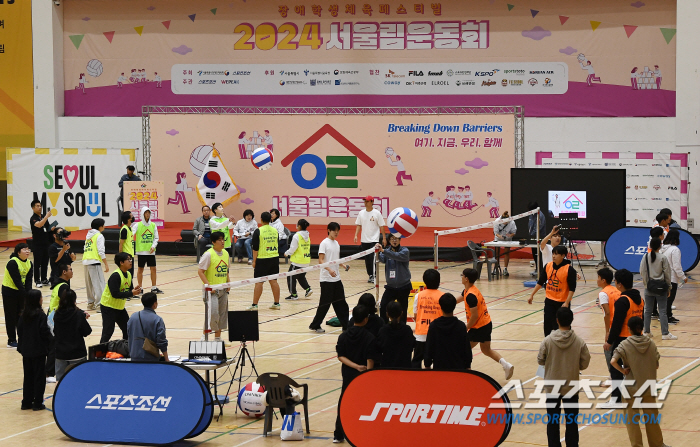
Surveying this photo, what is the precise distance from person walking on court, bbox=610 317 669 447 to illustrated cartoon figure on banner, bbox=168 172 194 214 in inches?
796

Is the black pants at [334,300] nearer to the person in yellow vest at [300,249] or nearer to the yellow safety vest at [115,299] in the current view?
the person in yellow vest at [300,249]

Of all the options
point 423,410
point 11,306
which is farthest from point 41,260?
point 423,410

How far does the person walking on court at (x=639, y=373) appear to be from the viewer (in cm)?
886

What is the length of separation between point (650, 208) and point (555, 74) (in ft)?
17.7

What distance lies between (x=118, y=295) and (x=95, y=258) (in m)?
4.53

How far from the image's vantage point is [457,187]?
84.9 ft

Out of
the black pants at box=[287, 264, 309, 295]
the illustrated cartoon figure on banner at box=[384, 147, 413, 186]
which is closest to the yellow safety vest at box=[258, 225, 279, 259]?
the black pants at box=[287, 264, 309, 295]

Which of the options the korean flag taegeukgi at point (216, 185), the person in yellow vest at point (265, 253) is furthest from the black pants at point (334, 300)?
the korean flag taegeukgi at point (216, 185)

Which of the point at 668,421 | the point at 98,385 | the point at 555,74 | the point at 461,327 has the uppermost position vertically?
the point at 555,74

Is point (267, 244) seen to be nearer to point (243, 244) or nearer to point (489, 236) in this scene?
point (243, 244)

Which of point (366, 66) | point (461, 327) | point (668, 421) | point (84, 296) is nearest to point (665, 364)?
point (668, 421)

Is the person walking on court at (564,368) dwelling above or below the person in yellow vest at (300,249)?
below

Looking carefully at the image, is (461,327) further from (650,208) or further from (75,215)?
(75,215)

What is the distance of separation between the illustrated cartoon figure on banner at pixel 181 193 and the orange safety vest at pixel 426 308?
1747cm
